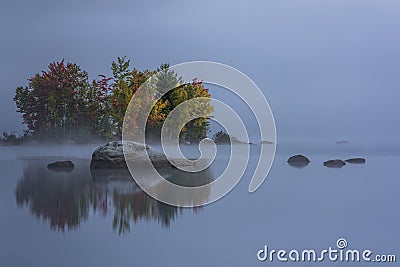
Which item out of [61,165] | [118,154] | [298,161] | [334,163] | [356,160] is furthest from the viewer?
[356,160]

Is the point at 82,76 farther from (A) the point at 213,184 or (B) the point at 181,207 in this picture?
→ (B) the point at 181,207

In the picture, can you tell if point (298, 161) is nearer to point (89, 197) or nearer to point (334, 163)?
point (334, 163)

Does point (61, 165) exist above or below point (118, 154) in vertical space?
below

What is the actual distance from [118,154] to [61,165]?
69cm

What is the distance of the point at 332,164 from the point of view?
16.7 feet

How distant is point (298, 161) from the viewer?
5.22 meters

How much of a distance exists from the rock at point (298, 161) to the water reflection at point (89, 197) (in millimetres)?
1170

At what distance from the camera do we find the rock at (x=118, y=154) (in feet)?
14.2

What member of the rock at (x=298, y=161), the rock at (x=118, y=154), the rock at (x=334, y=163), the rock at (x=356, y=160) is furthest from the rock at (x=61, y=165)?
the rock at (x=356, y=160)

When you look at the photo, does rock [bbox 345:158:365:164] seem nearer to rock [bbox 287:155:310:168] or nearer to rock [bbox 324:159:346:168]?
rock [bbox 324:159:346:168]

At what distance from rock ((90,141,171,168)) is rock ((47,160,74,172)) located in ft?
0.95

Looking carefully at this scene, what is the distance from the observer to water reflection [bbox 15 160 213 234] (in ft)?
9.56

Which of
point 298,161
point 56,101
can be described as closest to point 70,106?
point 56,101

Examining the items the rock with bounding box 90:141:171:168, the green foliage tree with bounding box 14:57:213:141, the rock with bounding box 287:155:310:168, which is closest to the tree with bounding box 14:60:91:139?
the green foliage tree with bounding box 14:57:213:141
